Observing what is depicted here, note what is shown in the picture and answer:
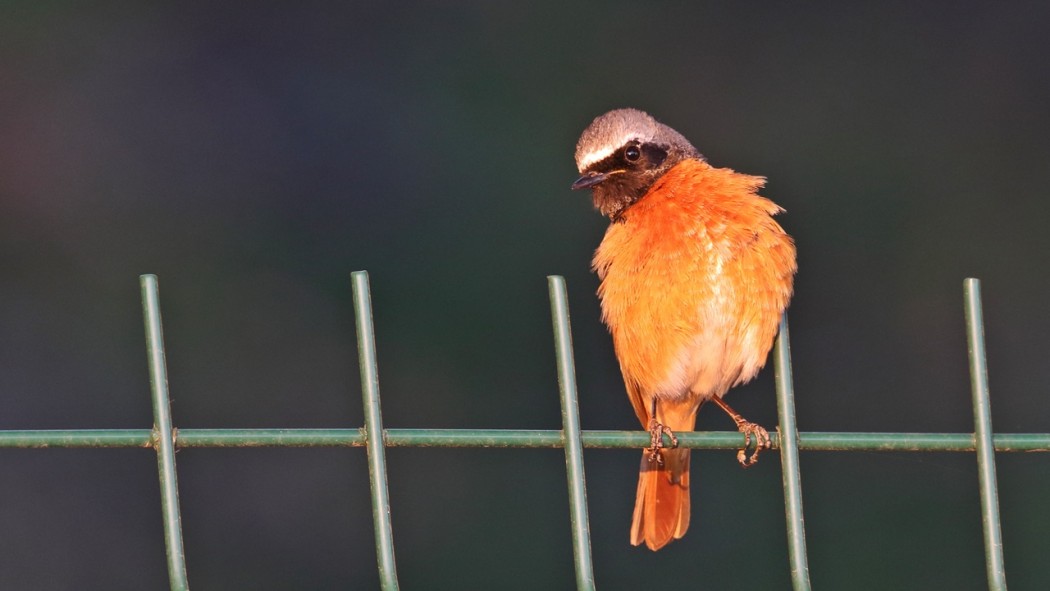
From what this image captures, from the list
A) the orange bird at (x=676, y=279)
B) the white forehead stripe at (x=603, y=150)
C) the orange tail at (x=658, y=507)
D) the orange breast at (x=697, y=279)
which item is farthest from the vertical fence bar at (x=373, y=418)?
the white forehead stripe at (x=603, y=150)

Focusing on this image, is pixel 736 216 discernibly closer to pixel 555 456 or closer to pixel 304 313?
pixel 555 456

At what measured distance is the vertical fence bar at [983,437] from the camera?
2684 mm

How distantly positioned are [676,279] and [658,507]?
711 millimetres

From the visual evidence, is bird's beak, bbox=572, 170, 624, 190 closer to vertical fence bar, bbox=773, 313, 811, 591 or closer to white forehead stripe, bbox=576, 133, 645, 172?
white forehead stripe, bbox=576, 133, 645, 172

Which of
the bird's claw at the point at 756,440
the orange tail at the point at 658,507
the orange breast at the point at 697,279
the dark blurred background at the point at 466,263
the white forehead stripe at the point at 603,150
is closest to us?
the bird's claw at the point at 756,440

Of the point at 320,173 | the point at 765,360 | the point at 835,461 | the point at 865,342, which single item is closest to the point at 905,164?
the point at 865,342

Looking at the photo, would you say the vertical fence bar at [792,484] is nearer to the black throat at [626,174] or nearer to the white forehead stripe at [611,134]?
the black throat at [626,174]

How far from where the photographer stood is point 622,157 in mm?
4496

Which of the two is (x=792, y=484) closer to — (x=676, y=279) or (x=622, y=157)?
(x=676, y=279)

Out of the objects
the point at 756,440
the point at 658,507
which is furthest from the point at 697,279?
the point at 756,440

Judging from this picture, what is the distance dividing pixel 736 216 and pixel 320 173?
4.06m

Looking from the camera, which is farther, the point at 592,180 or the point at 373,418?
the point at 592,180

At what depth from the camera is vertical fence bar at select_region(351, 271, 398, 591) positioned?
8.86 feet

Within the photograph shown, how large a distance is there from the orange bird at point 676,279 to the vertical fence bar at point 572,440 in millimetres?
955
